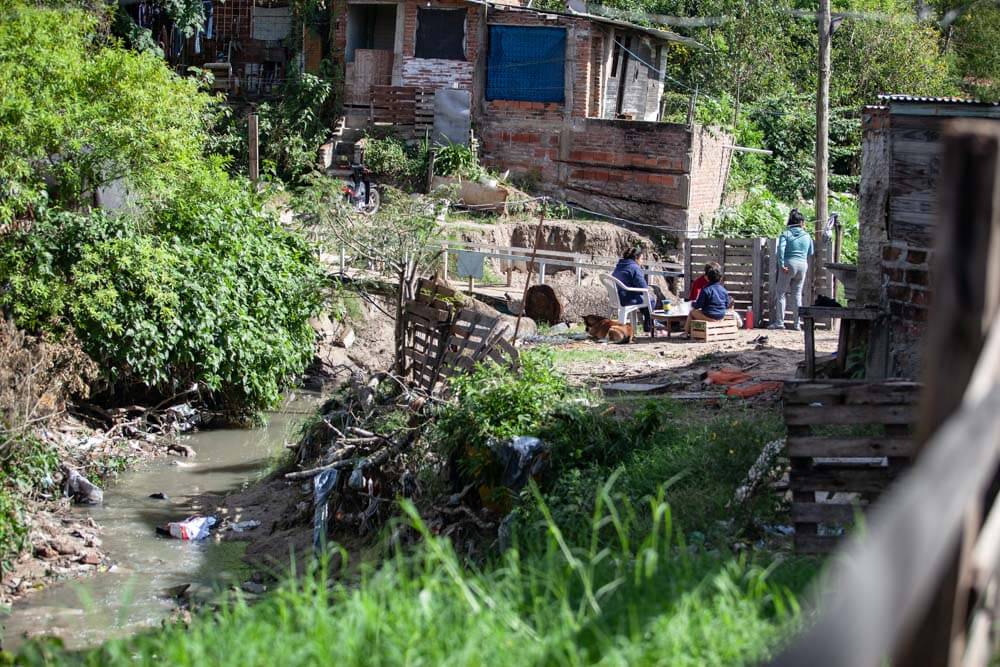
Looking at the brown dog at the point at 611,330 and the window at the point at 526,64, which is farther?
the window at the point at 526,64

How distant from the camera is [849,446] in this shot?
603 centimetres

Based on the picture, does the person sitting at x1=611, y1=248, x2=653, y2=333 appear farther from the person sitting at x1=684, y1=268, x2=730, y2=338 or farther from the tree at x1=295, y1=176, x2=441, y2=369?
the tree at x1=295, y1=176, x2=441, y2=369

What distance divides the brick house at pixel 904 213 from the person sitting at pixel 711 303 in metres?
6.08

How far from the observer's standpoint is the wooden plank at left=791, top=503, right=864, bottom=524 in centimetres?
597

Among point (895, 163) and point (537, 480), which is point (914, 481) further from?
point (895, 163)

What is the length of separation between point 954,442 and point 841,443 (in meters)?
4.18

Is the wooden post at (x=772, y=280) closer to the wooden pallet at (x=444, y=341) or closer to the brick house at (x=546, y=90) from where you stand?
the wooden pallet at (x=444, y=341)

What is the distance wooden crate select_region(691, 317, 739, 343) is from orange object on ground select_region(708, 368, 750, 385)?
326cm

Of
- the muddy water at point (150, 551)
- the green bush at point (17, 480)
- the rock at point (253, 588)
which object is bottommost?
the muddy water at point (150, 551)

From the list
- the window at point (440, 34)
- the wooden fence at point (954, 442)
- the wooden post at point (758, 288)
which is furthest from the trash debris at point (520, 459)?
the window at point (440, 34)

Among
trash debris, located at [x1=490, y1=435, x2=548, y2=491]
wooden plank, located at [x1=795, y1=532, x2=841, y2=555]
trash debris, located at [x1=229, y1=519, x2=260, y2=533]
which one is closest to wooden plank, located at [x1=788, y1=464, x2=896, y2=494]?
wooden plank, located at [x1=795, y1=532, x2=841, y2=555]

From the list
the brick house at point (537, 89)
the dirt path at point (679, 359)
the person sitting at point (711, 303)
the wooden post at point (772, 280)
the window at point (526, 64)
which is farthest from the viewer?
the window at point (526, 64)

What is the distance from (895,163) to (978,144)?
7592 mm

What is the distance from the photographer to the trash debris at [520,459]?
884cm
